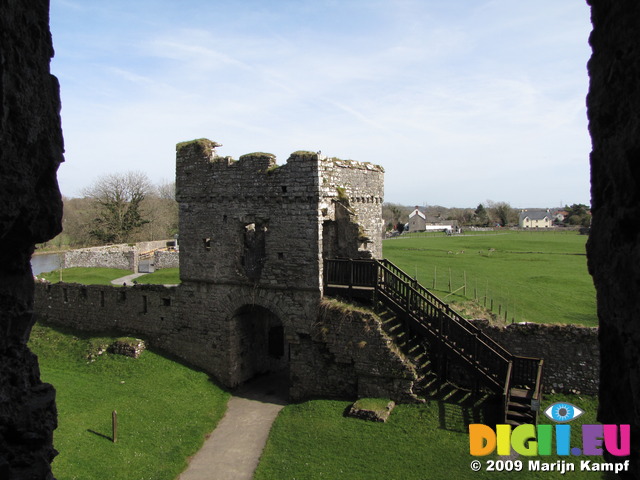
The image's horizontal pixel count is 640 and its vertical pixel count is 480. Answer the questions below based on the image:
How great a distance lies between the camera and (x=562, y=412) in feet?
42.5

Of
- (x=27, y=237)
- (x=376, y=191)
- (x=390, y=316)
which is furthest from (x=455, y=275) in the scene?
(x=27, y=237)

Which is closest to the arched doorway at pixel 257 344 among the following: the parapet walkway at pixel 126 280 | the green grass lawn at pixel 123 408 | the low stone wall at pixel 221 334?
the low stone wall at pixel 221 334

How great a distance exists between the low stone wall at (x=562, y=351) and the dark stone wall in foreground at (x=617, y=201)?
38.0 feet

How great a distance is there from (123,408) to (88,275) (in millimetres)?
20574

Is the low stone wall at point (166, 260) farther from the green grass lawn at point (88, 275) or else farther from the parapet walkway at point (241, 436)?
the parapet walkway at point (241, 436)

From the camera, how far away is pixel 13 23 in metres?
3.75

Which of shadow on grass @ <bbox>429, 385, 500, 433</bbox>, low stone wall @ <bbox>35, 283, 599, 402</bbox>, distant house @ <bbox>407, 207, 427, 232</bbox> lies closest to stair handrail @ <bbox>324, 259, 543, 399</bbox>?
shadow on grass @ <bbox>429, 385, 500, 433</bbox>

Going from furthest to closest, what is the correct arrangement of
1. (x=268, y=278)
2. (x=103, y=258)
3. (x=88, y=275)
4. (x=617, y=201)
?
1. (x=103, y=258)
2. (x=88, y=275)
3. (x=268, y=278)
4. (x=617, y=201)

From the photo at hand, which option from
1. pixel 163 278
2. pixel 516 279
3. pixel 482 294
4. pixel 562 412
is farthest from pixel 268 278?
pixel 516 279

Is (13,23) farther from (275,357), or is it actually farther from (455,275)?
(455,275)

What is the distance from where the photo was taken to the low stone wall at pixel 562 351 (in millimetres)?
13844

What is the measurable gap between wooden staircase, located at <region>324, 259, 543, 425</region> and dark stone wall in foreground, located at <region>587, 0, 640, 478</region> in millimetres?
9213

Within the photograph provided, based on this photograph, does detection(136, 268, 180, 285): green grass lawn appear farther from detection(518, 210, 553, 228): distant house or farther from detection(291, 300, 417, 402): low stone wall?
detection(518, 210, 553, 228): distant house

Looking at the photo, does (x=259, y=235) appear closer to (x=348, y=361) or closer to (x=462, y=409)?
(x=348, y=361)
